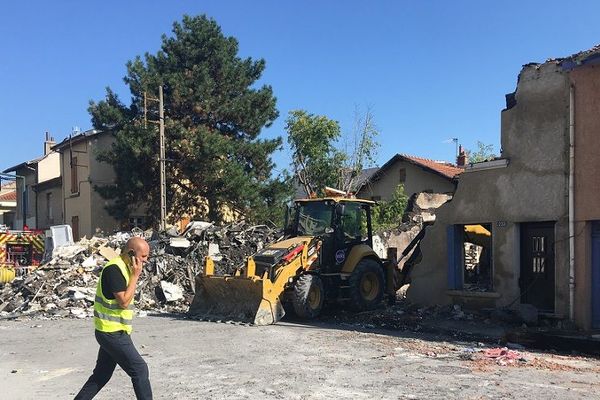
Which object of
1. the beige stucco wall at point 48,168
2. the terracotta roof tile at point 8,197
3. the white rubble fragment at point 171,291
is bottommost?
the white rubble fragment at point 171,291

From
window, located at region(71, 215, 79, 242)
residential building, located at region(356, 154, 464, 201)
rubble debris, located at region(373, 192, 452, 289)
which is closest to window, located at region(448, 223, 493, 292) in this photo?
rubble debris, located at region(373, 192, 452, 289)

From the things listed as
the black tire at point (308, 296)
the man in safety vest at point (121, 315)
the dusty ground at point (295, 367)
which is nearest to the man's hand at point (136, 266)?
the man in safety vest at point (121, 315)

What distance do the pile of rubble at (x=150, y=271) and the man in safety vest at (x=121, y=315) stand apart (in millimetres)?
10789

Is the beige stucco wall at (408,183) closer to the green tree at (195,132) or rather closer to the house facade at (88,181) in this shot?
the green tree at (195,132)

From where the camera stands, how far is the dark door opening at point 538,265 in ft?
40.7

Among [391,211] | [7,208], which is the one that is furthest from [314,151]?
[7,208]

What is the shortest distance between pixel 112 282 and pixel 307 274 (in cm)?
827

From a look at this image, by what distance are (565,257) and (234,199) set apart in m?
17.7

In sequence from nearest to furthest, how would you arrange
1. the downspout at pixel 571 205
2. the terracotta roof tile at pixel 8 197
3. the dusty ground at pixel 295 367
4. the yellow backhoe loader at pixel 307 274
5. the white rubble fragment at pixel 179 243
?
the dusty ground at pixel 295 367, the downspout at pixel 571 205, the yellow backhoe loader at pixel 307 274, the white rubble fragment at pixel 179 243, the terracotta roof tile at pixel 8 197

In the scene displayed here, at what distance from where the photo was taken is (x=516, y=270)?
12.7 meters

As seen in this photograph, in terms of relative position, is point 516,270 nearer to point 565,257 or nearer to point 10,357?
point 565,257

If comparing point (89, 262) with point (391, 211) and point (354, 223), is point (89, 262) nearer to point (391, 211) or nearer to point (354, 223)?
point (354, 223)

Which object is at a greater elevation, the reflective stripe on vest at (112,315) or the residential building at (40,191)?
the residential building at (40,191)

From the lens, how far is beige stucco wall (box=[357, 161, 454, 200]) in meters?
33.7
